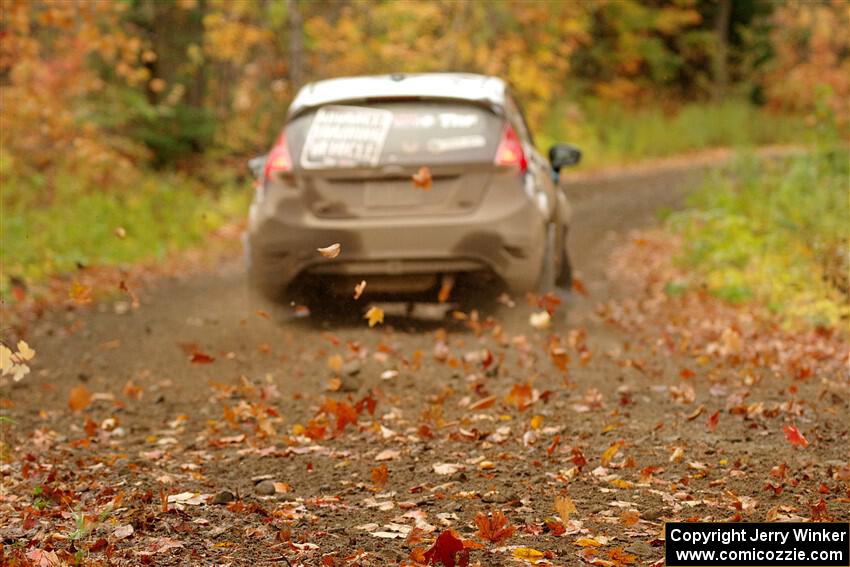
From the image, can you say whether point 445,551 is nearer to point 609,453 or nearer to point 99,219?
point 609,453

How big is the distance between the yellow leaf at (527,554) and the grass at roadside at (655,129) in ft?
74.0

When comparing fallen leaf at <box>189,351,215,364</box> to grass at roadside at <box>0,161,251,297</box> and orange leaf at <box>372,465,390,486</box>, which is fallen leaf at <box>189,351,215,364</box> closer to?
orange leaf at <box>372,465,390,486</box>

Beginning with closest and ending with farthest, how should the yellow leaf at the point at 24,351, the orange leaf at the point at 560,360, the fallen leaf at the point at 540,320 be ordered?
the yellow leaf at the point at 24,351
the orange leaf at the point at 560,360
the fallen leaf at the point at 540,320

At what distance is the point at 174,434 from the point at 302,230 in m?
2.24

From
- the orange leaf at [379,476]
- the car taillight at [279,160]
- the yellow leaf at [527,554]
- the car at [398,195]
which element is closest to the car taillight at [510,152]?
the car at [398,195]

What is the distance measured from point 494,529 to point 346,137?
4.59 m

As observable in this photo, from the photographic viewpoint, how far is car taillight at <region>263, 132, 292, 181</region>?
880 centimetres

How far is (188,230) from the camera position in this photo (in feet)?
54.9

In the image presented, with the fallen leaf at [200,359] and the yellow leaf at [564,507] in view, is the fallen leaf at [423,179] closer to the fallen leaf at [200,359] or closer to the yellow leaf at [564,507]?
the fallen leaf at [200,359]

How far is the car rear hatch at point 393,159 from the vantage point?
8633mm

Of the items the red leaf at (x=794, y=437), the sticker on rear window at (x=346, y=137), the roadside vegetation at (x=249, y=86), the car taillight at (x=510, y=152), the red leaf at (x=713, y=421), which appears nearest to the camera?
the red leaf at (x=794, y=437)

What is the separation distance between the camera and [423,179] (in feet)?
28.0

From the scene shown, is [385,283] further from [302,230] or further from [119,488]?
[119,488]

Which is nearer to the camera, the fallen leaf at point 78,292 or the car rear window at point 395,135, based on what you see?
the fallen leaf at point 78,292
